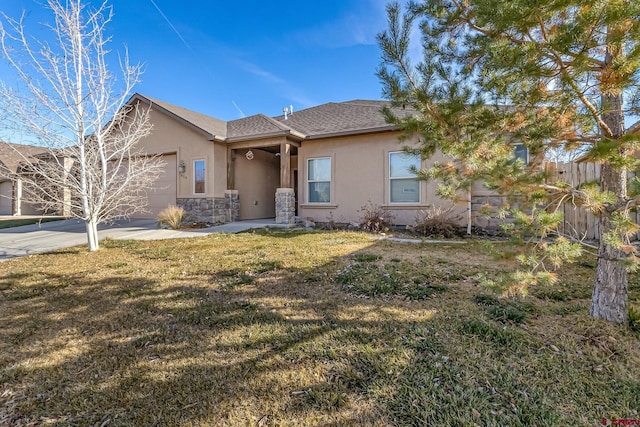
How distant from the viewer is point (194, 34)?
39.0ft

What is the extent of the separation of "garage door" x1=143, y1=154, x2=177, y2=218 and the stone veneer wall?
119 centimetres

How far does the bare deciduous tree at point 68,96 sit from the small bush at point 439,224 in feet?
A: 25.2

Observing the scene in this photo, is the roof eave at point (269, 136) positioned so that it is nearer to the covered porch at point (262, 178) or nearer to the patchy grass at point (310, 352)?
the covered porch at point (262, 178)

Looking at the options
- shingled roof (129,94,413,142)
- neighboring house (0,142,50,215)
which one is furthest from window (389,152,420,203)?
neighboring house (0,142,50,215)

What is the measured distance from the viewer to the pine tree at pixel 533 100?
6.41ft

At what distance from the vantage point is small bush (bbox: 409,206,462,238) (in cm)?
836

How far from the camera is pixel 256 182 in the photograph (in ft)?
45.0

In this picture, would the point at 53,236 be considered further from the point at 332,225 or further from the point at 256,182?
the point at 332,225

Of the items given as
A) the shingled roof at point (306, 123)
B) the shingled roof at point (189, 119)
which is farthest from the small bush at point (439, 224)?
the shingled roof at point (189, 119)

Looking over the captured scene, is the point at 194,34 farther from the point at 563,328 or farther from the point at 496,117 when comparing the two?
the point at 563,328

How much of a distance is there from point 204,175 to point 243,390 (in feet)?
35.5

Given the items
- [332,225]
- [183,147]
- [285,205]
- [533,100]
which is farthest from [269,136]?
[533,100]

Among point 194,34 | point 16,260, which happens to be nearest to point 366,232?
point 16,260

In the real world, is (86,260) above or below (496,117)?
below
